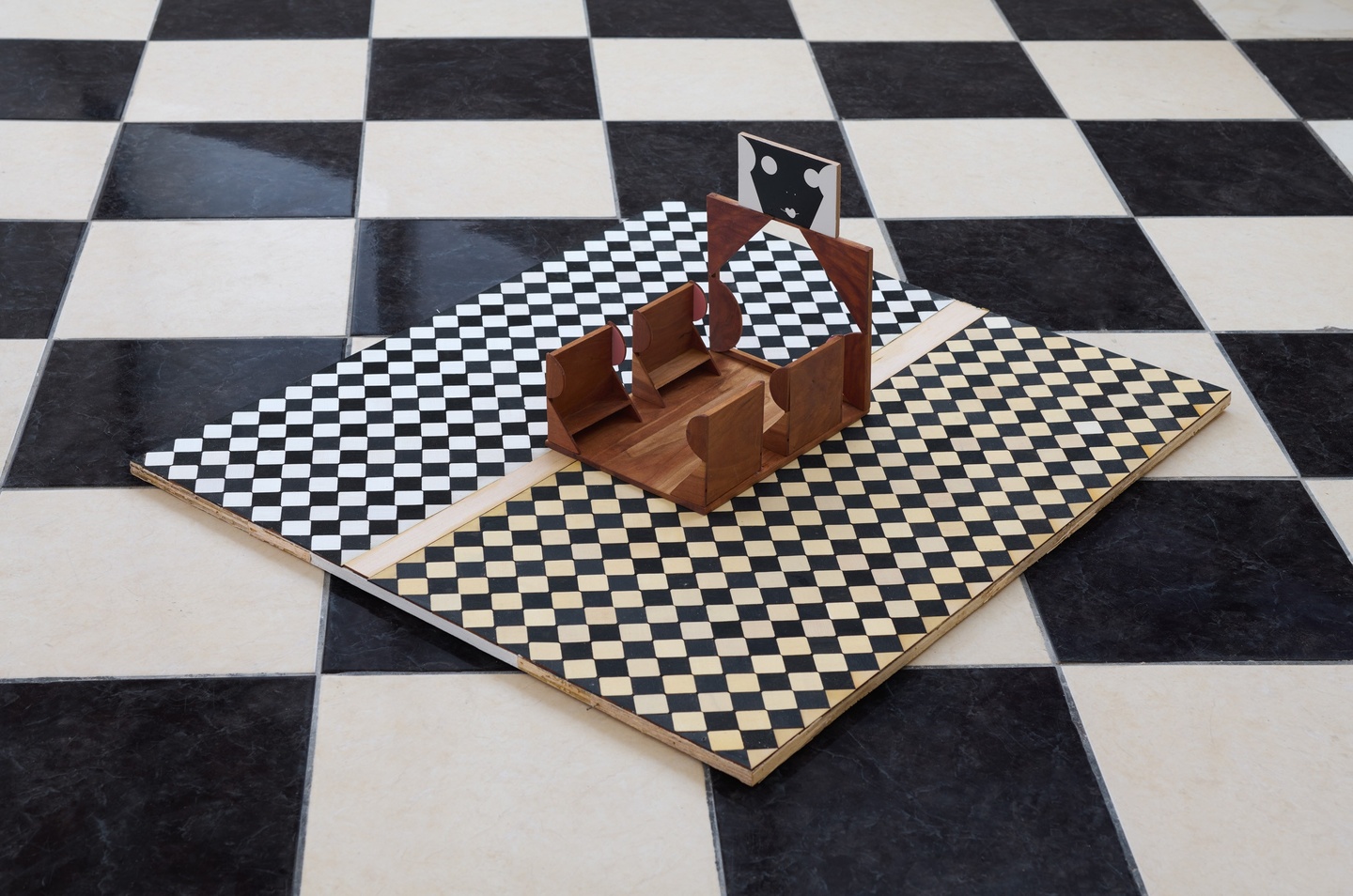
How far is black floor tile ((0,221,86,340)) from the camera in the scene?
237 cm

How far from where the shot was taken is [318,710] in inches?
67.0

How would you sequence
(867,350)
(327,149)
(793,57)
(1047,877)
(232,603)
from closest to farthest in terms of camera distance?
(1047,877), (232,603), (867,350), (327,149), (793,57)

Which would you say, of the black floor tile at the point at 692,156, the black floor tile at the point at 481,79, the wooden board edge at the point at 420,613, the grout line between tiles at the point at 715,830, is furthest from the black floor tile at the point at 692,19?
the grout line between tiles at the point at 715,830

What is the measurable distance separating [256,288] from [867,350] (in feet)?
3.32

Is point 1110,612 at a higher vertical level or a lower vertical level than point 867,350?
lower

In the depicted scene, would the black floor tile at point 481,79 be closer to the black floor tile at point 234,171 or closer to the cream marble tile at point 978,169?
the black floor tile at point 234,171

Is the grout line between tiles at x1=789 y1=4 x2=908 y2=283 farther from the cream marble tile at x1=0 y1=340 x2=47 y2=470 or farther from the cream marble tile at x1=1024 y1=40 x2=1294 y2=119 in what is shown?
the cream marble tile at x1=0 y1=340 x2=47 y2=470

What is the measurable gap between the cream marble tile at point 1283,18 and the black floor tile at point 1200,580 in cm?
180

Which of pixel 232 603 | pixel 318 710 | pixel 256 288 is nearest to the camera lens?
pixel 318 710

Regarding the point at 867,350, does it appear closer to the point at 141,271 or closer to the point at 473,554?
the point at 473,554

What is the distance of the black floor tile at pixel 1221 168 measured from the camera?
9.27 ft

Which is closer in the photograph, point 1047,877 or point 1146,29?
point 1047,877

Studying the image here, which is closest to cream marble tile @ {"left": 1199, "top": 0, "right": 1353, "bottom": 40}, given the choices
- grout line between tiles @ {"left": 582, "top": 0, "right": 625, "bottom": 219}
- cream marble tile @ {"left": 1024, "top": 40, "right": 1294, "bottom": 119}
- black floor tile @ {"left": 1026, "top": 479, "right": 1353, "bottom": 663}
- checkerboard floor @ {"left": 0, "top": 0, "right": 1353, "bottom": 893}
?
checkerboard floor @ {"left": 0, "top": 0, "right": 1353, "bottom": 893}

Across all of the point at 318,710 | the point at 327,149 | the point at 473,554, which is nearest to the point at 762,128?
the point at 327,149
